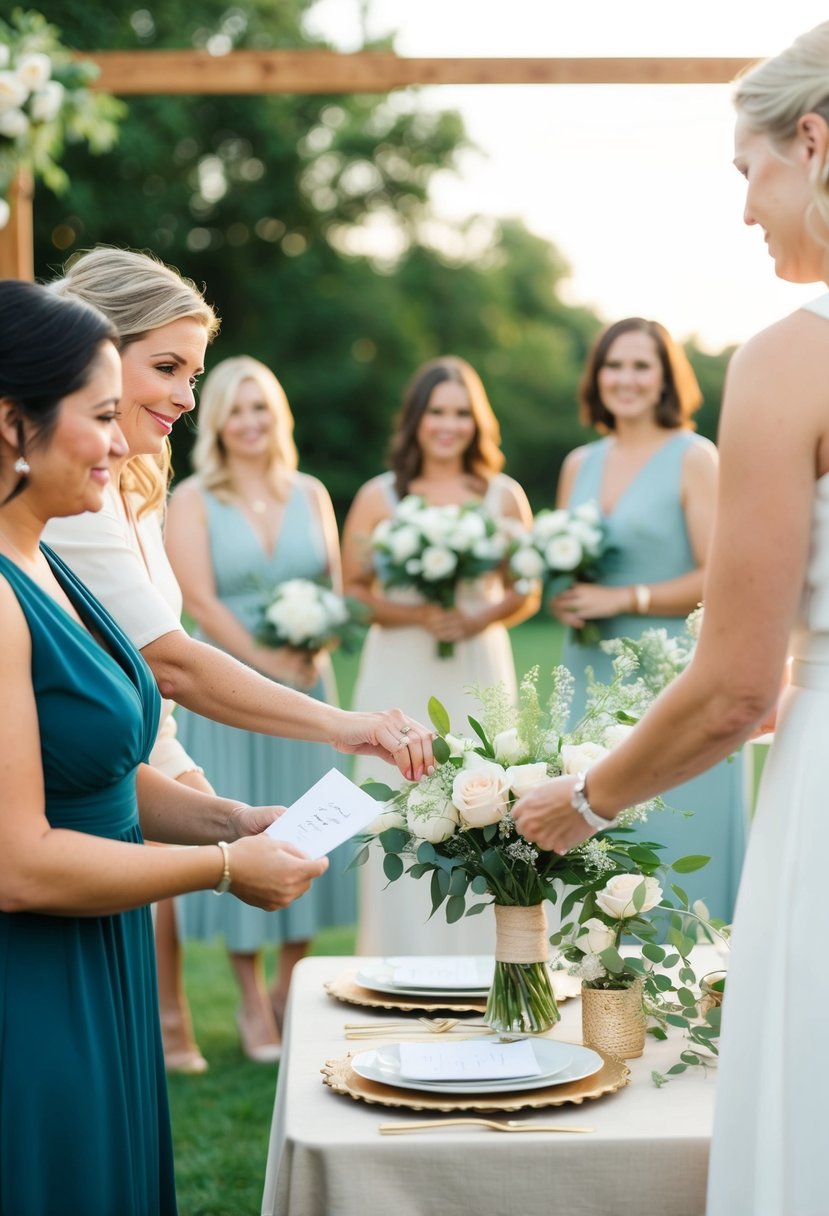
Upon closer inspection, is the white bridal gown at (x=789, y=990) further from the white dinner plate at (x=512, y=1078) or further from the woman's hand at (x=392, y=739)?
the woman's hand at (x=392, y=739)

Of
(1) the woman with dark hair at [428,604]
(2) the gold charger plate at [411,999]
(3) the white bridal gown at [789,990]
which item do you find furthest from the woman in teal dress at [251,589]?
(3) the white bridal gown at [789,990]

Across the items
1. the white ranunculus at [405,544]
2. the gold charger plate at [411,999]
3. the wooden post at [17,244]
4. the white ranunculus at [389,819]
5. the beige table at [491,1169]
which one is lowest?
the beige table at [491,1169]

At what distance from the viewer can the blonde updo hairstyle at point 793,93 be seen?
6.12 ft

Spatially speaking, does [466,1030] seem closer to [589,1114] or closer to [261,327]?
[589,1114]

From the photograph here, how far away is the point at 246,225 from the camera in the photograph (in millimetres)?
27062

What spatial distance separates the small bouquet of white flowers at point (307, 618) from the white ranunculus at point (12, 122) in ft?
6.88

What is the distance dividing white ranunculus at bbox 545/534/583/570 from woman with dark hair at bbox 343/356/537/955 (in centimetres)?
52

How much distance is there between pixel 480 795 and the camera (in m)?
2.31

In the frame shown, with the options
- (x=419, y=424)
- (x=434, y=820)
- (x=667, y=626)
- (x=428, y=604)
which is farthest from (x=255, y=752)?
(x=434, y=820)

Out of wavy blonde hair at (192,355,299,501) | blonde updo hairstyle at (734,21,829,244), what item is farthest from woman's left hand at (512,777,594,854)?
wavy blonde hair at (192,355,299,501)

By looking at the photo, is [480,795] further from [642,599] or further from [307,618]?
[307,618]

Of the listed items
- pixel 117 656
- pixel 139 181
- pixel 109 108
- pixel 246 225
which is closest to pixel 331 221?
pixel 246 225

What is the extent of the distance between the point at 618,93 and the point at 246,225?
774 cm

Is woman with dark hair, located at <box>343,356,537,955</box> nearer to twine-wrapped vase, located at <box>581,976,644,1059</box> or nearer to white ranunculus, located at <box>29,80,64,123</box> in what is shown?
white ranunculus, located at <box>29,80,64,123</box>
